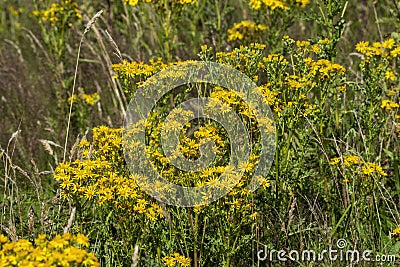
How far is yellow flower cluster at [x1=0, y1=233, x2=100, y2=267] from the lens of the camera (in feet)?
6.22

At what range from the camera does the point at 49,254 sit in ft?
6.38

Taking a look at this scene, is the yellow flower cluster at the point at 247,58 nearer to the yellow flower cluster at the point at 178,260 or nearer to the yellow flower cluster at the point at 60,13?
the yellow flower cluster at the point at 178,260

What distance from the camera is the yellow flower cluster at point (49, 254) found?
190 centimetres

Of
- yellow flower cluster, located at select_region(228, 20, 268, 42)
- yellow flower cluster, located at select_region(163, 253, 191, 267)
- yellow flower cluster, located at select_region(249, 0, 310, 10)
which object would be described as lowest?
yellow flower cluster, located at select_region(163, 253, 191, 267)

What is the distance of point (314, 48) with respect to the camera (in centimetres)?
327

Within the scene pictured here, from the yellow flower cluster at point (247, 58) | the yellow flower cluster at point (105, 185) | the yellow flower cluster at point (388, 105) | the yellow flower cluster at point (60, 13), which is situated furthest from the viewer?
the yellow flower cluster at point (60, 13)

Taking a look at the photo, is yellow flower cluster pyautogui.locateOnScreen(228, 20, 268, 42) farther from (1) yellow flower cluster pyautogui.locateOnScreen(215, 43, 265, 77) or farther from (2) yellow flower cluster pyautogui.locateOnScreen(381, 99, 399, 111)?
(1) yellow flower cluster pyautogui.locateOnScreen(215, 43, 265, 77)

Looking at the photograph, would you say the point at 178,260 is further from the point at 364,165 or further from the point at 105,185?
the point at 364,165

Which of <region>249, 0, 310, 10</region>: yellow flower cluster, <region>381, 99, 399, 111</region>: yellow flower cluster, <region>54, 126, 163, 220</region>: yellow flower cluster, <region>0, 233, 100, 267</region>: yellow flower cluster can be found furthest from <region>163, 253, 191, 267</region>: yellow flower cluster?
<region>249, 0, 310, 10</region>: yellow flower cluster

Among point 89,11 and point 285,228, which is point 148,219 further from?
point 89,11

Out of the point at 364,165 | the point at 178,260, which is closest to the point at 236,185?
the point at 178,260

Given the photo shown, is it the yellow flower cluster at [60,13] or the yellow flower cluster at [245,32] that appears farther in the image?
the yellow flower cluster at [245,32]

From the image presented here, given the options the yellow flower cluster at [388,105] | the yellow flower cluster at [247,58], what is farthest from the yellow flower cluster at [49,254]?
the yellow flower cluster at [388,105]

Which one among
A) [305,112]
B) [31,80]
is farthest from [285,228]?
[31,80]
